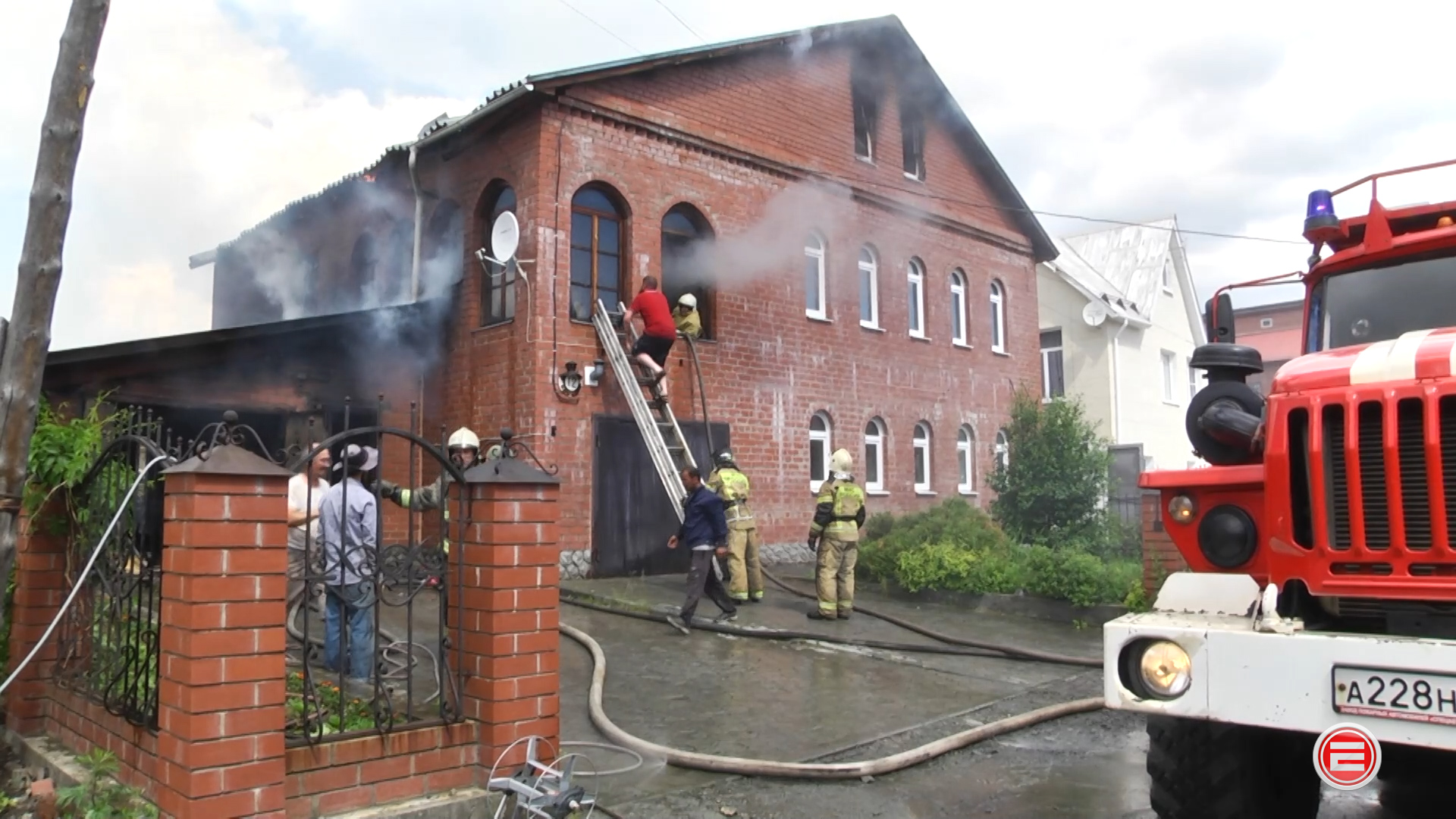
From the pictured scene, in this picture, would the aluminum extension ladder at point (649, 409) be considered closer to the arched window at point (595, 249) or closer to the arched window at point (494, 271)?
the arched window at point (595, 249)

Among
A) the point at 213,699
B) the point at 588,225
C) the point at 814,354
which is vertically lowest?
the point at 213,699

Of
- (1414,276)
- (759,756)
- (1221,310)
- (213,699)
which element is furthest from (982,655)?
(213,699)

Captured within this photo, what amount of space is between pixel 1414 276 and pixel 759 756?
4055 millimetres

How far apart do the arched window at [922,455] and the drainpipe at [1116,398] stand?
30.7ft

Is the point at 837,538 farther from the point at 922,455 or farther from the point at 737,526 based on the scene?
the point at 922,455

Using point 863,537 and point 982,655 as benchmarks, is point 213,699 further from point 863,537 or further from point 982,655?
point 863,537

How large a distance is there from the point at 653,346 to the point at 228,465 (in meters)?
9.10

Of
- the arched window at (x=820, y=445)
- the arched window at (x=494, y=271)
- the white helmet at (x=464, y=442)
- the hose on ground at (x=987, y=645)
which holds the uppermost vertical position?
the arched window at (x=494, y=271)

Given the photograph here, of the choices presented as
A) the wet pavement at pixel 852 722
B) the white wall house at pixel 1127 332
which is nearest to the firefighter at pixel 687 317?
the wet pavement at pixel 852 722

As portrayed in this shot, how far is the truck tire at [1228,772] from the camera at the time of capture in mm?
3758

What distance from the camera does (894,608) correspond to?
11.7 meters

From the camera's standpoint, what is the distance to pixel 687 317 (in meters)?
13.8

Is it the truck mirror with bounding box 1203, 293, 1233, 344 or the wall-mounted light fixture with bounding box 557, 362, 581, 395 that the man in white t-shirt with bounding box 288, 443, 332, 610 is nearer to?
the truck mirror with bounding box 1203, 293, 1233, 344

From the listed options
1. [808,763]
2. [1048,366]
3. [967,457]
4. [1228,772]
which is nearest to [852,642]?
[808,763]
